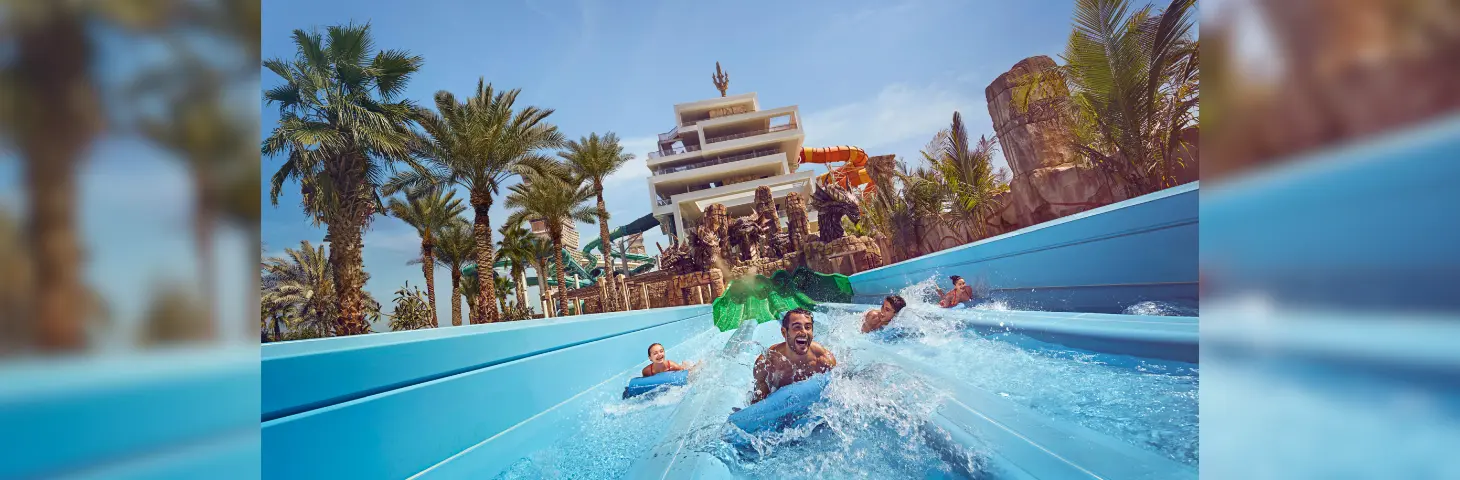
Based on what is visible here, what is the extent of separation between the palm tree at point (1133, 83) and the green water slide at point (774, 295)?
5037 mm

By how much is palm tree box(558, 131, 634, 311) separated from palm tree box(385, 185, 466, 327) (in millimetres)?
4166

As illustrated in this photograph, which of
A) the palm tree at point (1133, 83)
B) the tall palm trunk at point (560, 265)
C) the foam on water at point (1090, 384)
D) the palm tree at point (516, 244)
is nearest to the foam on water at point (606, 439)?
the foam on water at point (1090, 384)

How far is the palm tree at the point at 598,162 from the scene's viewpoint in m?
17.8

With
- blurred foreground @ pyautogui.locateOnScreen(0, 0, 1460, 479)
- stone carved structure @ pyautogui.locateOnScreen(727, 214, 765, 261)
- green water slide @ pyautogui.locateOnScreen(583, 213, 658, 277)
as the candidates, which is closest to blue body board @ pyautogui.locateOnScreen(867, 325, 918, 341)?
blurred foreground @ pyautogui.locateOnScreen(0, 0, 1460, 479)

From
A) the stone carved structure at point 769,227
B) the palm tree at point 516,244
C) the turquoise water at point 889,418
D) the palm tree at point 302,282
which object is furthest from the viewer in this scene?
the palm tree at point 302,282

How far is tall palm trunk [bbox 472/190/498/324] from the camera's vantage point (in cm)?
1326

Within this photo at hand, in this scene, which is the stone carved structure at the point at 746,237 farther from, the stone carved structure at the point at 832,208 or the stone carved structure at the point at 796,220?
the stone carved structure at the point at 832,208

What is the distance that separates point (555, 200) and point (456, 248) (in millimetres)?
5382

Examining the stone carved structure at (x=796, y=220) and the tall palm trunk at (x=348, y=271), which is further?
the stone carved structure at (x=796, y=220)
